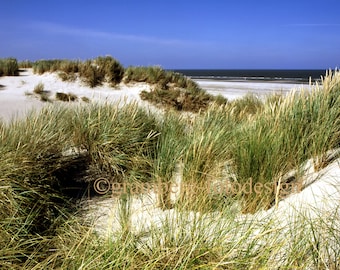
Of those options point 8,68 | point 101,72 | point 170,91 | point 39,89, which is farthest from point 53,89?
point 170,91

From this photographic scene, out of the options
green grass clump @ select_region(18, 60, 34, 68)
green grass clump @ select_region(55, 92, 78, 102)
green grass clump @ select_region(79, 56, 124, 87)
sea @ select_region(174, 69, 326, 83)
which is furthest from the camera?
sea @ select_region(174, 69, 326, 83)

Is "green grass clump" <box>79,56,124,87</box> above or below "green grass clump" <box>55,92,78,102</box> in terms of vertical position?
above

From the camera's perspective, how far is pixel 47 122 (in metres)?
Answer: 4.64

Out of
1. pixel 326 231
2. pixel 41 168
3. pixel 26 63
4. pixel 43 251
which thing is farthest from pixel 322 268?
pixel 26 63

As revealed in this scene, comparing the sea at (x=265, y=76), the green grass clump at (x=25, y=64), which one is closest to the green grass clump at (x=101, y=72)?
the green grass clump at (x=25, y=64)

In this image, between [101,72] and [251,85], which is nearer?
[101,72]

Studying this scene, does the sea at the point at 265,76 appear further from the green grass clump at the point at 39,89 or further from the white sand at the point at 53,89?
the green grass clump at the point at 39,89

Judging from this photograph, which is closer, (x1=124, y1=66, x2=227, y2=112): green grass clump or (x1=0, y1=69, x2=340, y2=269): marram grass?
(x1=0, y1=69, x2=340, y2=269): marram grass

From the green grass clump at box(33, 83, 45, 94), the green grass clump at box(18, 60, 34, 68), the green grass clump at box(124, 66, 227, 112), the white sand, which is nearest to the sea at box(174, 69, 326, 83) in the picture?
the green grass clump at box(124, 66, 227, 112)

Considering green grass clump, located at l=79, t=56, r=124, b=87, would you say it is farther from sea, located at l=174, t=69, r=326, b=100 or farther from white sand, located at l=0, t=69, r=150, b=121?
sea, located at l=174, t=69, r=326, b=100

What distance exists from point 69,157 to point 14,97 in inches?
274

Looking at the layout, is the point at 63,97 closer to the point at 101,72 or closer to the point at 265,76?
the point at 101,72

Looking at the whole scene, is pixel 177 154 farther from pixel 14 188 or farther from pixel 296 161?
pixel 14 188

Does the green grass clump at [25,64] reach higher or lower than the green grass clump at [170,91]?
higher
